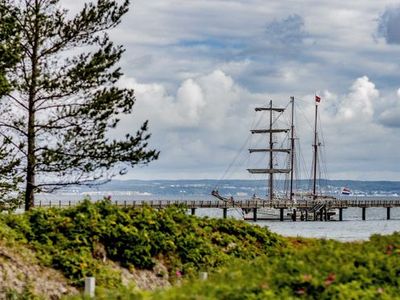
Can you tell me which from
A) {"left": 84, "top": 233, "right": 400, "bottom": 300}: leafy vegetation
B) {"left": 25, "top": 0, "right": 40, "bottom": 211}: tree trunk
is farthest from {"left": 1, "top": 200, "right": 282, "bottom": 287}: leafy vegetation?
{"left": 25, "top": 0, "right": 40, "bottom": 211}: tree trunk

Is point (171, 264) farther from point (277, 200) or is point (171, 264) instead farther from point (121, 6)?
point (277, 200)

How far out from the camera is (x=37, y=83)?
37.4 meters

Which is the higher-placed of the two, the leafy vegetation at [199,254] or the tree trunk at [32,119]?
the tree trunk at [32,119]

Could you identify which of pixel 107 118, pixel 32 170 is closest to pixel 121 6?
pixel 107 118

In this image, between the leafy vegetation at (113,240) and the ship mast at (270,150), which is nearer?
the leafy vegetation at (113,240)

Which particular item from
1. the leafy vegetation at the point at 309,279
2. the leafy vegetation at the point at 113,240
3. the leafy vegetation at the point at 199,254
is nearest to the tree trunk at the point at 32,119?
the leafy vegetation at the point at 199,254

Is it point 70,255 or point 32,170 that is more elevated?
point 32,170

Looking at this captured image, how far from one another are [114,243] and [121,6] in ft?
64.5

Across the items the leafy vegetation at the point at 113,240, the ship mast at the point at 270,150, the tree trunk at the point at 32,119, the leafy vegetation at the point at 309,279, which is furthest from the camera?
the ship mast at the point at 270,150

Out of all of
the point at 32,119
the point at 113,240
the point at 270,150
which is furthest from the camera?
the point at 270,150

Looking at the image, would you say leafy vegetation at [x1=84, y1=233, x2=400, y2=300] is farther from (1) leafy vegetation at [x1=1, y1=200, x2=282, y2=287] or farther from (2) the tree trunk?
(2) the tree trunk

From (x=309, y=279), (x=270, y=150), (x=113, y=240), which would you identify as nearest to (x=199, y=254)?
(x=113, y=240)

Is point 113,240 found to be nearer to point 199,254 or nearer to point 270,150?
point 199,254

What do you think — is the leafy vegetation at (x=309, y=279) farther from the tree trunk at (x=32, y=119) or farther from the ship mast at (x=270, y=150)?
the ship mast at (x=270, y=150)
